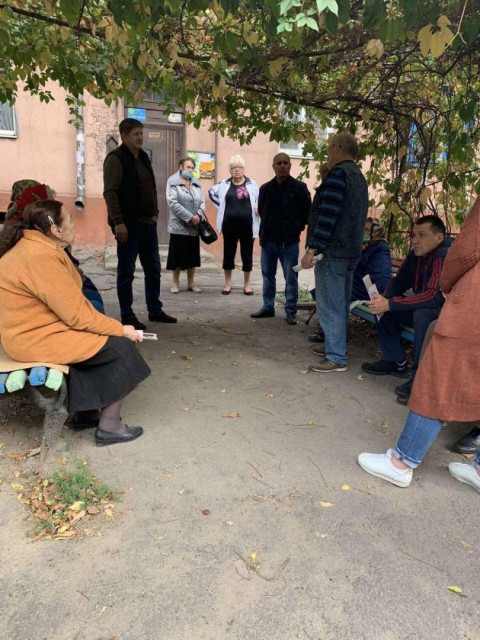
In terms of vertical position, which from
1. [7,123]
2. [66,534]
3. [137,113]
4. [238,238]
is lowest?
[66,534]

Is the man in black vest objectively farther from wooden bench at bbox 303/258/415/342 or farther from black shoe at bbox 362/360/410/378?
black shoe at bbox 362/360/410/378

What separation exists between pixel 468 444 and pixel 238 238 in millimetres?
4627

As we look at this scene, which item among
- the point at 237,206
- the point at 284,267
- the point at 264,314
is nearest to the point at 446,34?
the point at 284,267

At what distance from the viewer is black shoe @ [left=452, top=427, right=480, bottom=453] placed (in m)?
3.05

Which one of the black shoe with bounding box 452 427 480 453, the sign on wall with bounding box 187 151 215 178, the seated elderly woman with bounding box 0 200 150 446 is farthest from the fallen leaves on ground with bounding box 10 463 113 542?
the sign on wall with bounding box 187 151 215 178

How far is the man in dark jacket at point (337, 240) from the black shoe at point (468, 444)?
4.62 feet

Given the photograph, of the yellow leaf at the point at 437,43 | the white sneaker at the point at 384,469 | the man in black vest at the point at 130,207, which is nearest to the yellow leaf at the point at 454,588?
the white sneaker at the point at 384,469

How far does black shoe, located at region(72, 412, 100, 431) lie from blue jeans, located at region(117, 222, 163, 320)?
7.55 feet

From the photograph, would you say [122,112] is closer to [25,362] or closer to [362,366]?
[362,366]

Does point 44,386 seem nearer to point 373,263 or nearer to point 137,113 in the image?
point 373,263

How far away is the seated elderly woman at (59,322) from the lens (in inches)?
102

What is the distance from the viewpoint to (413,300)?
12.4ft

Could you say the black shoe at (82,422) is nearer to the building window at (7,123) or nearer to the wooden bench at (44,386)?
the wooden bench at (44,386)

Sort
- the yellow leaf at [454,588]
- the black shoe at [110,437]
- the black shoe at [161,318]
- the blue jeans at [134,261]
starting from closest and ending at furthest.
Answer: the yellow leaf at [454,588]
the black shoe at [110,437]
the blue jeans at [134,261]
the black shoe at [161,318]
